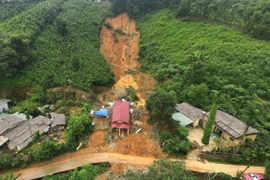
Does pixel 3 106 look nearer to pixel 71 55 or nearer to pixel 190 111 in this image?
pixel 71 55

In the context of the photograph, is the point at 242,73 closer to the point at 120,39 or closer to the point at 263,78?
the point at 263,78

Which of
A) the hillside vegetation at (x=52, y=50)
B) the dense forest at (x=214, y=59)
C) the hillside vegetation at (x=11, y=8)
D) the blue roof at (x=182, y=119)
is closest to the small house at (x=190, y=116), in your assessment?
the blue roof at (x=182, y=119)

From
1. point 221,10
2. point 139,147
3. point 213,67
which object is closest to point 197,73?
point 213,67

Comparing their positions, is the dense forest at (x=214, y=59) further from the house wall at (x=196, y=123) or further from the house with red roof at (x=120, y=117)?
the house with red roof at (x=120, y=117)

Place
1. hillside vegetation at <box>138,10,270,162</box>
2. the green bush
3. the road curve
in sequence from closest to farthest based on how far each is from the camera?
the road curve < the green bush < hillside vegetation at <box>138,10,270,162</box>

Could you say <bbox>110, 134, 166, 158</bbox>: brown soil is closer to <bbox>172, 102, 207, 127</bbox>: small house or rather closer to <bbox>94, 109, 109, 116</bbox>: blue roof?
<bbox>172, 102, 207, 127</bbox>: small house

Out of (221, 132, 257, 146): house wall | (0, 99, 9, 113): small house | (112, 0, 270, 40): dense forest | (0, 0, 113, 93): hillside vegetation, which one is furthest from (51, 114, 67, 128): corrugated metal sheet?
(112, 0, 270, 40): dense forest
